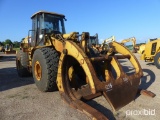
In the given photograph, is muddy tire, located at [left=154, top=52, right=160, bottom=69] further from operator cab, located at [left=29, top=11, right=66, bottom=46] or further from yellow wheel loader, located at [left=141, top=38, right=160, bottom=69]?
operator cab, located at [left=29, top=11, right=66, bottom=46]

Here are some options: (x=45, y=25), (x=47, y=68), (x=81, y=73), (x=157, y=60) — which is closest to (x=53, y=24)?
(x=45, y=25)

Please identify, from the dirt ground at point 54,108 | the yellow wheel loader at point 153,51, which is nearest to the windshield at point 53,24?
the dirt ground at point 54,108

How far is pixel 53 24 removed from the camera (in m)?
6.75

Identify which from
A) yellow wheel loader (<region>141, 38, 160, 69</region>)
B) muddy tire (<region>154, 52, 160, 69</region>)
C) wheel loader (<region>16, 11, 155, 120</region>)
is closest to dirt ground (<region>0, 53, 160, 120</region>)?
wheel loader (<region>16, 11, 155, 120</region>)

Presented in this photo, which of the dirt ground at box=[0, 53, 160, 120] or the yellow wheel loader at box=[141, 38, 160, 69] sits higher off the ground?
the yellow wheel loader at box=[141, 38, 160, 69]

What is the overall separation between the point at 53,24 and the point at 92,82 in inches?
146

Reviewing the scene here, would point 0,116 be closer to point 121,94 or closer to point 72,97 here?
point 72,97

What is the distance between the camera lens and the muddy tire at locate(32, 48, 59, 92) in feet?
15.9

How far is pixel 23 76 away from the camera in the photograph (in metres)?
7.71

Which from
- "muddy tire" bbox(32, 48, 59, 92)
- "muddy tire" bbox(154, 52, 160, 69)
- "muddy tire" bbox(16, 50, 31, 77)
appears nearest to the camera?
"muddy tire" bbox(32, 48, 59, 92)

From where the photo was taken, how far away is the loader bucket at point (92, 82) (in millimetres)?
3652

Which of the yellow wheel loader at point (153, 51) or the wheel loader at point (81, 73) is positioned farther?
the yellow wheel loader at point (153, 51)

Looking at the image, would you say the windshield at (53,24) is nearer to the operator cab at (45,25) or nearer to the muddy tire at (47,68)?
the operator cab at (45,25)

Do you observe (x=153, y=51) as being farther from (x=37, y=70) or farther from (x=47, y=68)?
(x=47, y=68)
